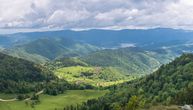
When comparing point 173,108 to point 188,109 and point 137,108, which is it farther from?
point 137,108

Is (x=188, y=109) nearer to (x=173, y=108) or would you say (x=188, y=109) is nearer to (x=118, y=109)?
(x=173, y=108)

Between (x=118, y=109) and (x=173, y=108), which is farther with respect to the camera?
(x=118, y=109)

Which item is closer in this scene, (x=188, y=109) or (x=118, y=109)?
(x=188, y=109)

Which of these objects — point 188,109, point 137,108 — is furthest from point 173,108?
point 137,108

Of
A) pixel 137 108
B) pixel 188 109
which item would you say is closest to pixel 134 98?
pixel 137 108

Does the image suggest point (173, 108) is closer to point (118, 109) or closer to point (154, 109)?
point (154, 109)

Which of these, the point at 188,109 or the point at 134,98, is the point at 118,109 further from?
the point at 188,109
